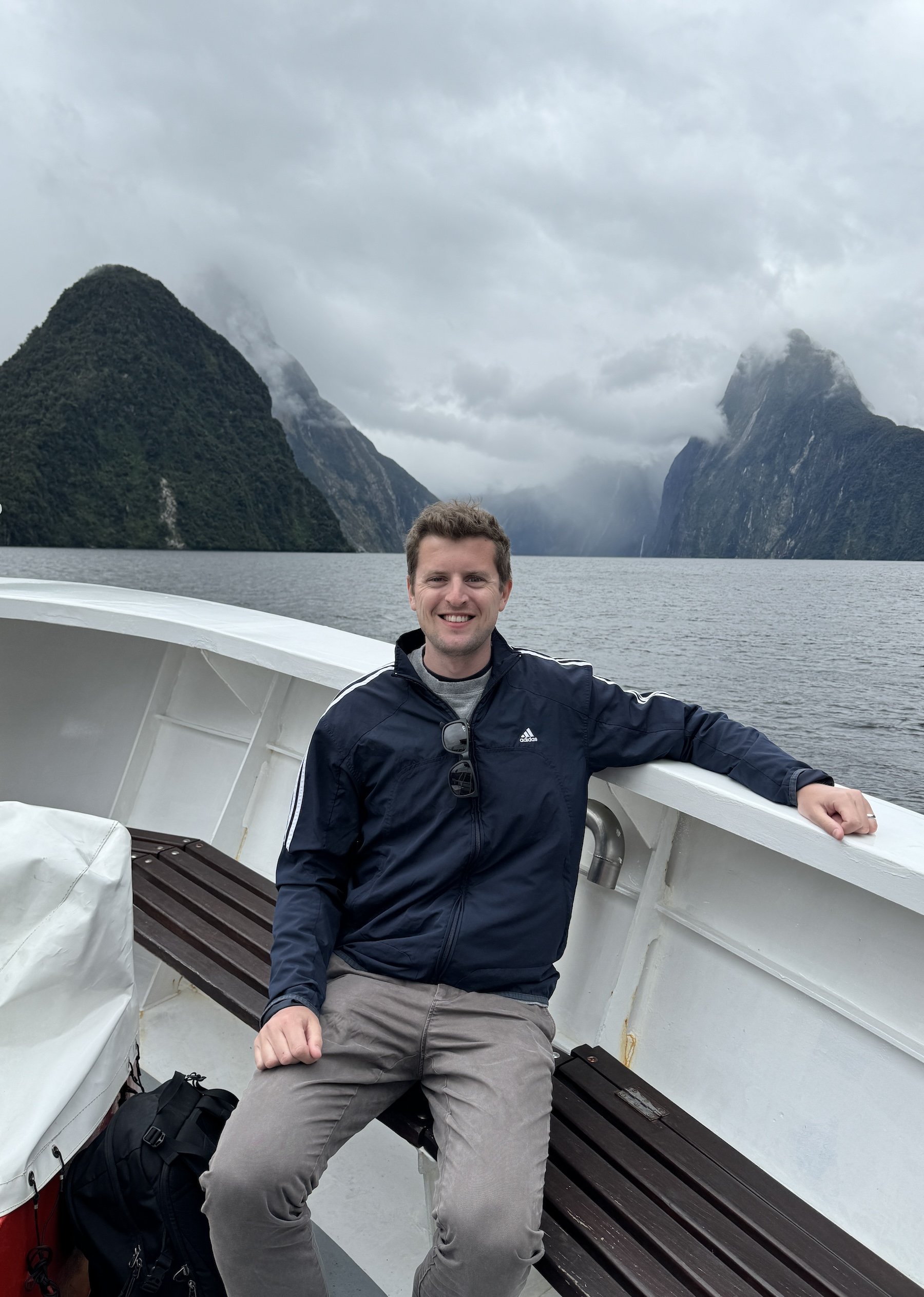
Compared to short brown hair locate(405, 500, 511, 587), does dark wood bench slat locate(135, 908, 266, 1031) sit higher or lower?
lower

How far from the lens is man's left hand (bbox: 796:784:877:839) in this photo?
1.45m

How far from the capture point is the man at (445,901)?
4.14ft

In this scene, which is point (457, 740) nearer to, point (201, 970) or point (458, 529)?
point (458, 529)

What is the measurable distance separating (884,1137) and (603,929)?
2.44 ft

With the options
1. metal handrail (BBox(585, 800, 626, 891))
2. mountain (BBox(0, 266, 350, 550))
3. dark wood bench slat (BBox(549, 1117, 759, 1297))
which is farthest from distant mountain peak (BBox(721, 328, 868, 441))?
dark wood bench slat (BBox(549, 1117, 759, 1297))

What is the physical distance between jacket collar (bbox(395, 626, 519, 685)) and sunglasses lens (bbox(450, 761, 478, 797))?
200 millimetres

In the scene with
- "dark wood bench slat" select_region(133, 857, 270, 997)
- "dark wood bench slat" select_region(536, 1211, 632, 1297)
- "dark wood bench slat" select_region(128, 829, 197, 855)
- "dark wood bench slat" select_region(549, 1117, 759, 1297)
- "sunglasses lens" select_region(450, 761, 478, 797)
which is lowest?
"dark wood bench slat" select_region(128, 829, 197, 855)

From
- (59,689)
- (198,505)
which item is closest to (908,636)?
(59,689)

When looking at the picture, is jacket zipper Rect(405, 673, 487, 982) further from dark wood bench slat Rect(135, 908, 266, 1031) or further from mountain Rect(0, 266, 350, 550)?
mountain Rect(0, 266, 350, 550)

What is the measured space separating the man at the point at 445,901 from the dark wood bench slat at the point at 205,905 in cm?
57

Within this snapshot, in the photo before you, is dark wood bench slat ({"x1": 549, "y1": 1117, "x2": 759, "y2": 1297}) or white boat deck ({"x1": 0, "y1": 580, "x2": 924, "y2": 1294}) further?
white boat deck ({"x1": 0, "y1": 580, "x2": 924, "y2": 1294})

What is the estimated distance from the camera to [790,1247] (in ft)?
4.27

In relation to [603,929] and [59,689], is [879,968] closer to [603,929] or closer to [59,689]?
[603,929]

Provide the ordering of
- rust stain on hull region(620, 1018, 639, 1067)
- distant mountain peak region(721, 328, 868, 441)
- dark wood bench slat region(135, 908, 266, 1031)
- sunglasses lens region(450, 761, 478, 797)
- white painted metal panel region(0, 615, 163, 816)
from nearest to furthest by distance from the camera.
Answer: sunglasses lens region(450, 761, 478, 797) → dark wood bench slat region(135, 908, 266, 1031) → rust stain on hull region(620, 1018, 639, 1067) → white painted metal panel region(0, 615, 163, 816) → distant mountain peak region(721, 328, 868, 441)
